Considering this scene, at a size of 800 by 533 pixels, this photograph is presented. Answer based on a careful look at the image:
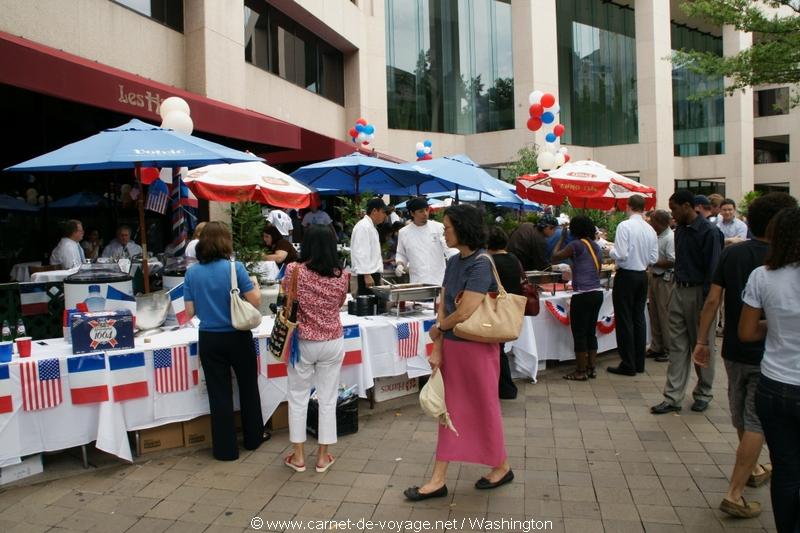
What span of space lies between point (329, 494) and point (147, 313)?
2.50m

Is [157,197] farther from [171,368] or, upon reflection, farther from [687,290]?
[687,290]

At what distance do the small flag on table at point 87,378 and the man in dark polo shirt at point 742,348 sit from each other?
14.2ft

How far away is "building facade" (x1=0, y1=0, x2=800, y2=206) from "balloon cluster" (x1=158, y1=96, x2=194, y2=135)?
0.87 metres

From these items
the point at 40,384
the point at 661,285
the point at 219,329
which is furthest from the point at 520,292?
the point at 40,384

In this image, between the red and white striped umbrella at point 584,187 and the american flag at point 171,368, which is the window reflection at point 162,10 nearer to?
the red and white striped umbrella at point 584,187

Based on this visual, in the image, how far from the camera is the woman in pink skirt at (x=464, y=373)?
4.13 meters

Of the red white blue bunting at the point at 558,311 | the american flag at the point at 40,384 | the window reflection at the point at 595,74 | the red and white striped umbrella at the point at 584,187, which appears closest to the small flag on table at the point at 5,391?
the american flag at the point at 40,384

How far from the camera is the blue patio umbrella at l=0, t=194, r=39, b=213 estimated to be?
10.8 meters

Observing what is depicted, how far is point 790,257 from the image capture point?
3203mm

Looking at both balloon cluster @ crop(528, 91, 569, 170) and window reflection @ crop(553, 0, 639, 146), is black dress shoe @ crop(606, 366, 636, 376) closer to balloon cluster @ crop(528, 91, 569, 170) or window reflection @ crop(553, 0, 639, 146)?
balloon cluster @ crop(528, 91, 569, 170)

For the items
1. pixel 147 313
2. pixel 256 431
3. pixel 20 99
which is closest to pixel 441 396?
pixel 256 431

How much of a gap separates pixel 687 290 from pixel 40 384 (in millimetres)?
5540

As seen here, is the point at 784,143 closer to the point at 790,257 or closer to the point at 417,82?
the point at 417,82

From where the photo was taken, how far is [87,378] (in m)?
4.75
